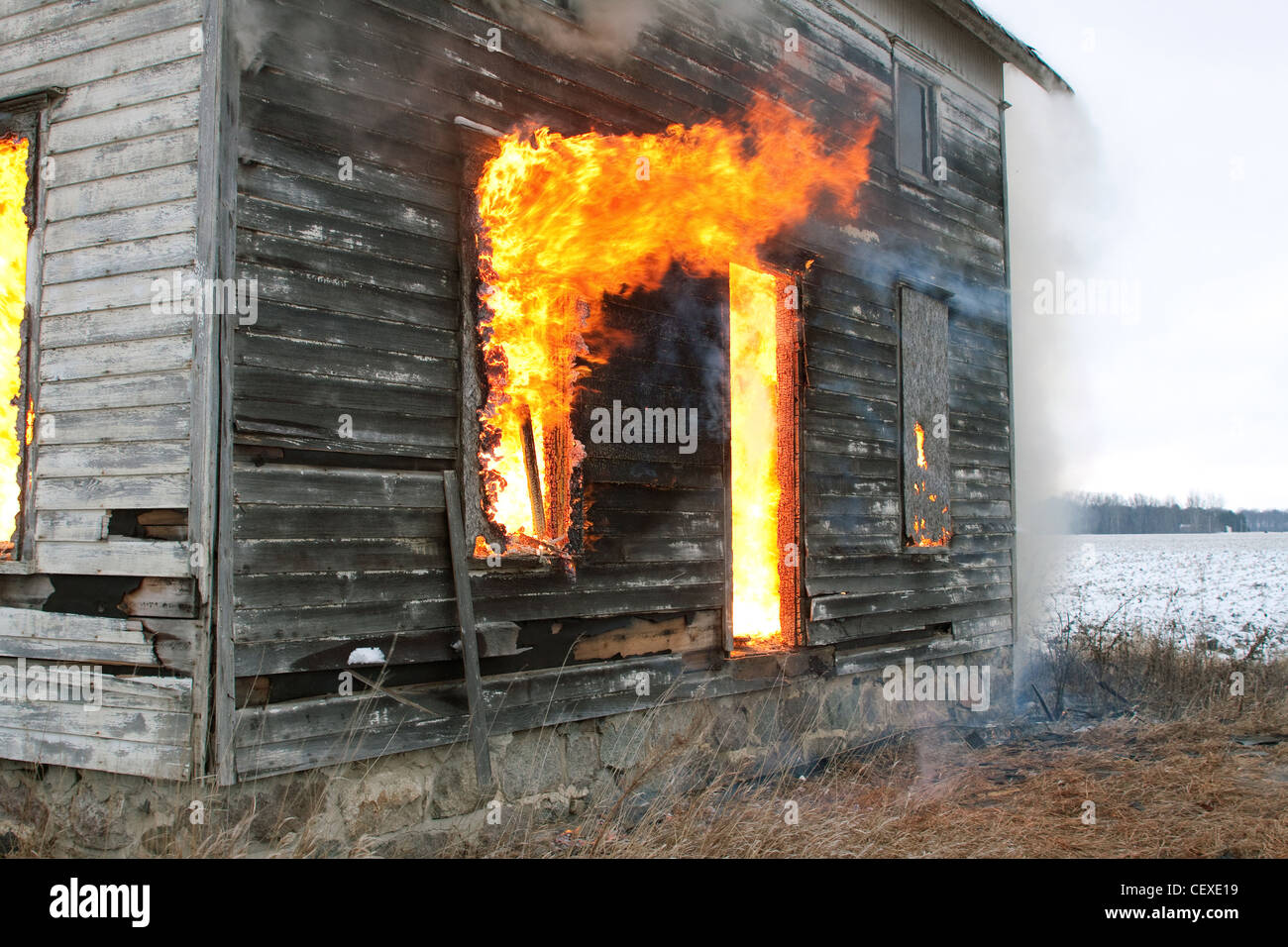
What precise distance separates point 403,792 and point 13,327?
11.5ft

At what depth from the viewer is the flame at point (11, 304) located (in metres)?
5.41

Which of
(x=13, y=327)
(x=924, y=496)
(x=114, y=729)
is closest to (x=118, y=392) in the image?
(x=13, y=327)

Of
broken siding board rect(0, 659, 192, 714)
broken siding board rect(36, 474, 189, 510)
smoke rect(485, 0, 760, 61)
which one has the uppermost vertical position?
smoke rect(485, 0, 760, 61)

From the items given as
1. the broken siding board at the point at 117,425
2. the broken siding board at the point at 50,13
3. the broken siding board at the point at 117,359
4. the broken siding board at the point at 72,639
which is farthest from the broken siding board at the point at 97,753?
the broken siding board at the point at 50,13

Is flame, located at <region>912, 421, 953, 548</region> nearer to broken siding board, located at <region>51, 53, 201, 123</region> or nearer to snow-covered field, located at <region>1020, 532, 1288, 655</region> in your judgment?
snow-covered field, located at <region>1020, 532, 1288, 655</region>

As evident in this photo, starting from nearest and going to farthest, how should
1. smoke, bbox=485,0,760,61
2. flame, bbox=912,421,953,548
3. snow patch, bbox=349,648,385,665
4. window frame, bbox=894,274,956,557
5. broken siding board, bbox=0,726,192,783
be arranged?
broken siding board, bbox=0,726,192,783, snow patch, bbox=349,648,385,665, smoke, bbox=485,0,760,61, window frame, bbox=894,274,956,557, flame, bbox=912,421,953,548

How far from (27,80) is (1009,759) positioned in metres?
8.80

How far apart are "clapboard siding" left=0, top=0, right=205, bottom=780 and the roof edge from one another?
8.19 meters

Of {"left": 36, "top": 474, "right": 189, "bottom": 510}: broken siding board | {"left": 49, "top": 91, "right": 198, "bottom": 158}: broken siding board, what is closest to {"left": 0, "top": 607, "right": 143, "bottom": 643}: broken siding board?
{"left": 36, "top": 474, "right": 189, "bottom": 510}: broken siding board

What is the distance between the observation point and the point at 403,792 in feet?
17.6

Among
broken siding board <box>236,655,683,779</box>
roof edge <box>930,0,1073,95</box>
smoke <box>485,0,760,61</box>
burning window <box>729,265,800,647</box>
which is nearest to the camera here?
broken siding board <box>236,655,683,779</box>

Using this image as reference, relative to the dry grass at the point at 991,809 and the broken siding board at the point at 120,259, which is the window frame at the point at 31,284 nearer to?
the broken siding board at the point at 120,259

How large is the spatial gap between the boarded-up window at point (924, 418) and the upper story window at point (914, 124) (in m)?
1.39

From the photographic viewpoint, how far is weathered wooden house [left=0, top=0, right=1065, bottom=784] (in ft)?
16.0
